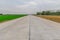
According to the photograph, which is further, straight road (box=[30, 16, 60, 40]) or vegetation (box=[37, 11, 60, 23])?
vegetation (box=[37, 11, 60, 23])

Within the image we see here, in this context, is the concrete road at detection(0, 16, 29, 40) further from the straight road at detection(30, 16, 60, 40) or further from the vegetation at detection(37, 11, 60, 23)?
the vegetation at detection(37, 11, 60, 23)

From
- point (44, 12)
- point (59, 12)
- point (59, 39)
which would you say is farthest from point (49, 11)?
point (59, 39)

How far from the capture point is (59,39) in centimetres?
938

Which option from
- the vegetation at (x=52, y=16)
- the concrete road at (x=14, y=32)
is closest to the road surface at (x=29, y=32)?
the concrete road at (x=14, y=32)

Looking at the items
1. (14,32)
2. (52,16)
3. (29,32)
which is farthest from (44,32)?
(52,16)

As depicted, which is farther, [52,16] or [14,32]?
[52,16]

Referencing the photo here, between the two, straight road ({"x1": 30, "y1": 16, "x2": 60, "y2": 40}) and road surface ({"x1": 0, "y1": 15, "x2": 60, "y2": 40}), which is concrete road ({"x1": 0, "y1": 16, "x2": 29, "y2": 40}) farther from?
straight road ({"x1": 30, "y1": 16, "x2": 60, "y2": 40})

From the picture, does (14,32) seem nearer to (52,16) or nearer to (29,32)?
(29,32)

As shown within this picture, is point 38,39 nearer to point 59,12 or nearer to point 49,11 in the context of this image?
point 59,12

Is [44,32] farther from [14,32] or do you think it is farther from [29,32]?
[14,32]

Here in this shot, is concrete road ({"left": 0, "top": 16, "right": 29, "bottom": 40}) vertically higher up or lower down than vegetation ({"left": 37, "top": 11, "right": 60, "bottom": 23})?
higher up

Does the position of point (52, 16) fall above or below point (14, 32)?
below

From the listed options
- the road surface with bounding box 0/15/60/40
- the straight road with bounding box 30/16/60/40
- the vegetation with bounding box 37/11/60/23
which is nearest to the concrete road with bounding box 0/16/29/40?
the road surface with bounding box 0/15/60/40

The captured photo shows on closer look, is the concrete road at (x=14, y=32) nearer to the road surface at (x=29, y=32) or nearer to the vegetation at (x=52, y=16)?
the road surface at (x=29, y=32)
